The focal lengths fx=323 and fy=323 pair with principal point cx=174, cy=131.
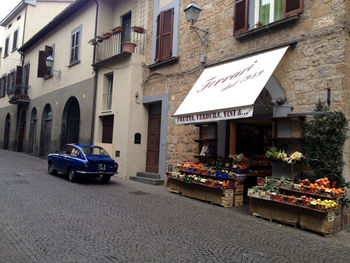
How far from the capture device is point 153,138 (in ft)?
42.9

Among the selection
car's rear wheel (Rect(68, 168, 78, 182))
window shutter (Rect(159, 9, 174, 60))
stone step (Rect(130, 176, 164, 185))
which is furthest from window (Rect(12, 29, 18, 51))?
stone step (Rect(130, 176, 164, 185))

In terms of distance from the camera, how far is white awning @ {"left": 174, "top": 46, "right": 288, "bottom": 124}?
286 inches

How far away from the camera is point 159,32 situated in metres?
12.4

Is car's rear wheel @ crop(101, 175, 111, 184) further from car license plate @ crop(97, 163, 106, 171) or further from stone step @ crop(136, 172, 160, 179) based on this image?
stone step @ crop(136, 172, 160, 179)

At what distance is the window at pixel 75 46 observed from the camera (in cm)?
1744

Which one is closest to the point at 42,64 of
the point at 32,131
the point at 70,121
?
the point at 70,121

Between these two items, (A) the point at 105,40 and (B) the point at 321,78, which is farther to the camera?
(A) the point at 105,40

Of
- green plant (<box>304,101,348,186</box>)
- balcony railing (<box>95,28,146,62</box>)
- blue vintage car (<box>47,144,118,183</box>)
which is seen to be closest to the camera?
green plant (<box>304,101,348,186</box>)

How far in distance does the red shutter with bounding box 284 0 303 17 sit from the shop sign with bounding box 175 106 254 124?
2.72 meters

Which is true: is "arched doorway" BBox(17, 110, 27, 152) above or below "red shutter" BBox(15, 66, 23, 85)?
below

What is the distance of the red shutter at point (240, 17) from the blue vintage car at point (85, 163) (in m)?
5.96

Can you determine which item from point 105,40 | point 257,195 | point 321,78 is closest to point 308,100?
point 321,78

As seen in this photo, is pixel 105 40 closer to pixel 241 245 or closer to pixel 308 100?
pixel 308 100

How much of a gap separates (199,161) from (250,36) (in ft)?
13.3
